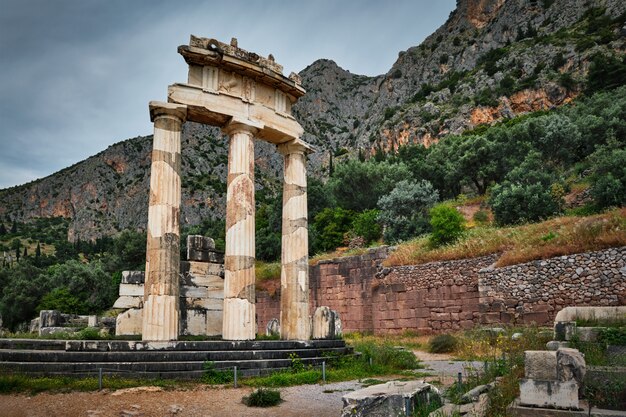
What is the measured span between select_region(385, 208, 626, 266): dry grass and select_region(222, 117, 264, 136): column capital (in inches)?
488

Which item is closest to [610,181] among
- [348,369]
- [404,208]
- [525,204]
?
[525,204]

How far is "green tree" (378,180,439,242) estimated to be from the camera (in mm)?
32500

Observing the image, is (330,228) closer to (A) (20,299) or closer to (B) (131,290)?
(B) (131,290)

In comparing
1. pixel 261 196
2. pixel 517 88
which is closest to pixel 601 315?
pixel 517 88

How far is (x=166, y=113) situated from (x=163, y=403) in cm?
769

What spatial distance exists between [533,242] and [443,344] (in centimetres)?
636

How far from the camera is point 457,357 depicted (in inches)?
636

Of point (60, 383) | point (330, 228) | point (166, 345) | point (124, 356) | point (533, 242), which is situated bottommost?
point (60, 383)

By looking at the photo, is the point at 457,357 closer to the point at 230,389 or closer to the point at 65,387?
the point at 230,389

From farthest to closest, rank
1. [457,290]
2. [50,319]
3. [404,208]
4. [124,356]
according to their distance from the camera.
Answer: [404,208], [50,319], [457,290], [124,356]

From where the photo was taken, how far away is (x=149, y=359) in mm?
10664

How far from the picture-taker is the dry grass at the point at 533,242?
18.0m

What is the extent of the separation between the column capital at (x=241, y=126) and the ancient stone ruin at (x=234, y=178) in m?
0.03

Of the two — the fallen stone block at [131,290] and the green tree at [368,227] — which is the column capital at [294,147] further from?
the green tree at [368,227]
